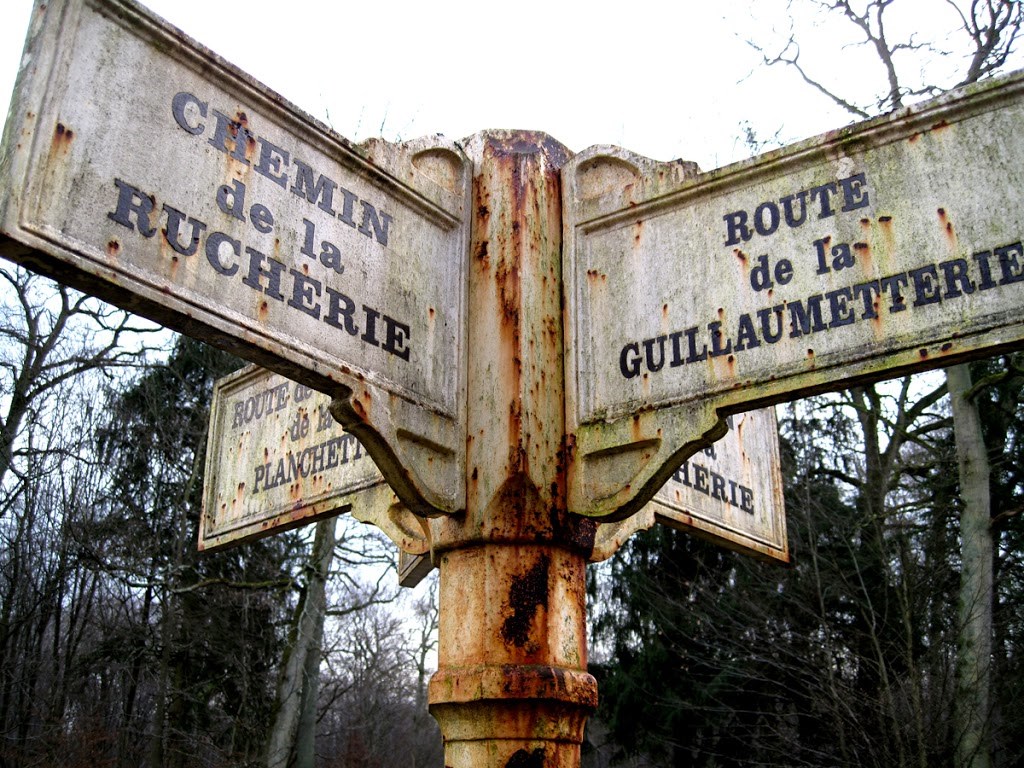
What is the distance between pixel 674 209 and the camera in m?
3.58

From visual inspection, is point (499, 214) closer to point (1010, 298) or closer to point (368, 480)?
point (368, 480)

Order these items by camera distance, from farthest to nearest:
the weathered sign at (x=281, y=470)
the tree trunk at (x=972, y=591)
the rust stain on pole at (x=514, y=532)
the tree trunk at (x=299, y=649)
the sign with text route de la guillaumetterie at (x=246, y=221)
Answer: the tree trunk at (x=299, y=649) → the tree trunk at (x=972, y=591) → the weathered sign at (x=281, y=470) → the rust stain on pole at (x=514, y=532) → the sign with text route de la guillaumetterie at (x=246, y=221)

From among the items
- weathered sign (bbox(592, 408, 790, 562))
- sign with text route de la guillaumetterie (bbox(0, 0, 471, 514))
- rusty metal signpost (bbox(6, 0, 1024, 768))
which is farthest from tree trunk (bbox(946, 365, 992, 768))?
sign with text route de la guillaumetterie (bbox(0, 0, 471, 514))

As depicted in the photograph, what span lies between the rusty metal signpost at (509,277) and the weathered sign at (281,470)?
0.59 metres

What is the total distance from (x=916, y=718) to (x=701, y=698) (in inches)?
286

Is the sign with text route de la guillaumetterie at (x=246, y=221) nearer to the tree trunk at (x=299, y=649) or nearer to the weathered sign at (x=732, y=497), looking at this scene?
the weathered sign at (x=732, y=497)

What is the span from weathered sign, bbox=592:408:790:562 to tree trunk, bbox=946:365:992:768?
6.70 metres

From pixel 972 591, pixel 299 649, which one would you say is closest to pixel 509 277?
pixel 972 591

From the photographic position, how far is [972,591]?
11031 millimetres

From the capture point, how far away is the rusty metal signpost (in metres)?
2.66

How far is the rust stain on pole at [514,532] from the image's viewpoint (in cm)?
310

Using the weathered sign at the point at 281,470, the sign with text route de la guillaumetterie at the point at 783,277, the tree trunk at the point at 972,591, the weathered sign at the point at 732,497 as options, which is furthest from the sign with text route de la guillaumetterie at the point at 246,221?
the tree trunk at the point at 972,591

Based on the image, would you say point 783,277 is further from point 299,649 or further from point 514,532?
point 299,649

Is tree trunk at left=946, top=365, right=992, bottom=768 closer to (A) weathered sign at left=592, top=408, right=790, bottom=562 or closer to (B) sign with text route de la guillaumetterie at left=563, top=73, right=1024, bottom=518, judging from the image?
(A) weathered sign at left=592, top=408, right=790, bottom=562
